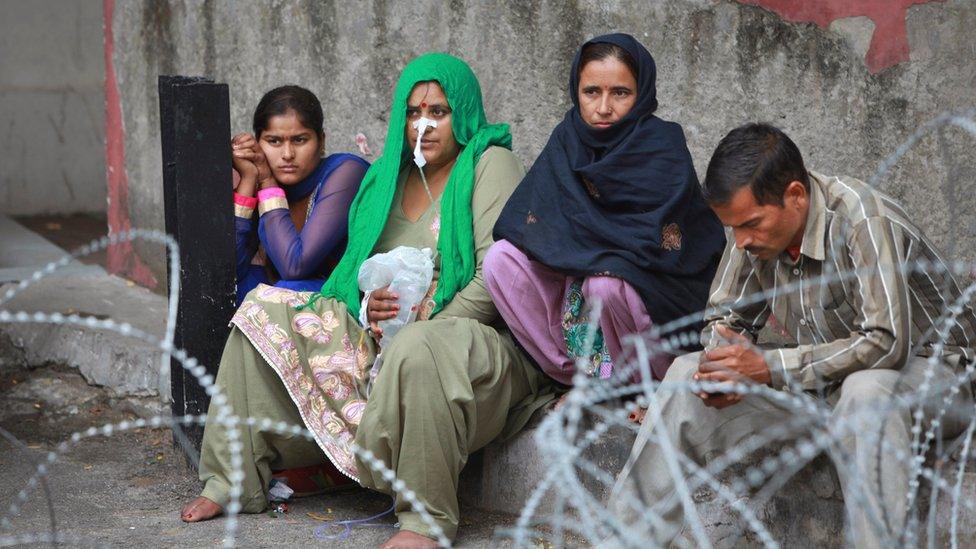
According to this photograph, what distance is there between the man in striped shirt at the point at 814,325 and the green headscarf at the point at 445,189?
92 centimetres

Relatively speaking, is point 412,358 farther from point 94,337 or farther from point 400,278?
point 94,337

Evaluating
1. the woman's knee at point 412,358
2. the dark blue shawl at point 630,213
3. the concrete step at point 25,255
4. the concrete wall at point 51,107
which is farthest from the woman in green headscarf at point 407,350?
the concrete wall at point 51,107

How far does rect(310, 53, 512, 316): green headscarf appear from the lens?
12.6ft

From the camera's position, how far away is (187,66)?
5891 mm

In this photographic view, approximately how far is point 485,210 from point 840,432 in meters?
1.58

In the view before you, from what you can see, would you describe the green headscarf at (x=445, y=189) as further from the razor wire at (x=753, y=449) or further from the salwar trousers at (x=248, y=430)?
the razor wire at (x=753, y=449)

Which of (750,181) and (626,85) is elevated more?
(626,85)

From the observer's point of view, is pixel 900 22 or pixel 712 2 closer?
pixel 900 22

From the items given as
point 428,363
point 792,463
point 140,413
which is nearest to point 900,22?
point 792,463

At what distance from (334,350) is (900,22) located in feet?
6.63

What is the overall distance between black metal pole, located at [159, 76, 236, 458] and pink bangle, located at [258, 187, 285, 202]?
0.12 meters

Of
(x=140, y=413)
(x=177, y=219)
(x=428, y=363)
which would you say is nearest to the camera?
(x=428, y=363)

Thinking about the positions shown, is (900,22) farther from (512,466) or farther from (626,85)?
(512,466)

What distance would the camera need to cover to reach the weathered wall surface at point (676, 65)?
3.90m
